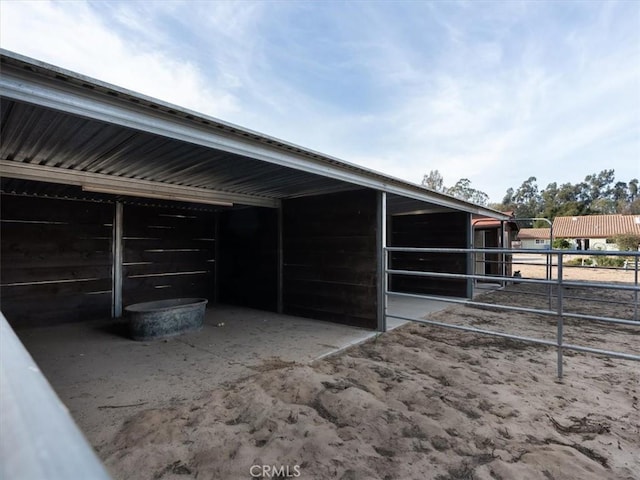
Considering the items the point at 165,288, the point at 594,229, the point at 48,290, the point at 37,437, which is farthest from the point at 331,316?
the point at 594,229

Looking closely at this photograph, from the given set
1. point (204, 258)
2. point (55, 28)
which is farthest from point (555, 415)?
point (55, 28)

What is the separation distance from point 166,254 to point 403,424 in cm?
501

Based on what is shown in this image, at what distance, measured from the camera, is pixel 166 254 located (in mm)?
5777

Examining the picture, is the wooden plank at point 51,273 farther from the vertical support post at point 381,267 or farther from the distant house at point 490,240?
the distant house at point 490,240

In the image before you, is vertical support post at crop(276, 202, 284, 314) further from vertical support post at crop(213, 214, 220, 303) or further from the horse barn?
vertical support post at crop(213, 214, 220, 303)

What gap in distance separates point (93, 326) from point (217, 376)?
279 cm

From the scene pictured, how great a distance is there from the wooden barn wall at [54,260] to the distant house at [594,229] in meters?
29.5

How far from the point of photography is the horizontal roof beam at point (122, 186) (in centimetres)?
339

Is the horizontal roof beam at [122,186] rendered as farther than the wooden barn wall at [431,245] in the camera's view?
No

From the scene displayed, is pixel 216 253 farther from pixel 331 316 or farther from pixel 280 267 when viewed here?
pixel 331 316

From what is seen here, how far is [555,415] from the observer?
217 cm

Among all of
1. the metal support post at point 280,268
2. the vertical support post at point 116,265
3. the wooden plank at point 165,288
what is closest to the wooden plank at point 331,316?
the metal support post at point 280,268

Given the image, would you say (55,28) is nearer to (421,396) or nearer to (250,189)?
(250,189)
